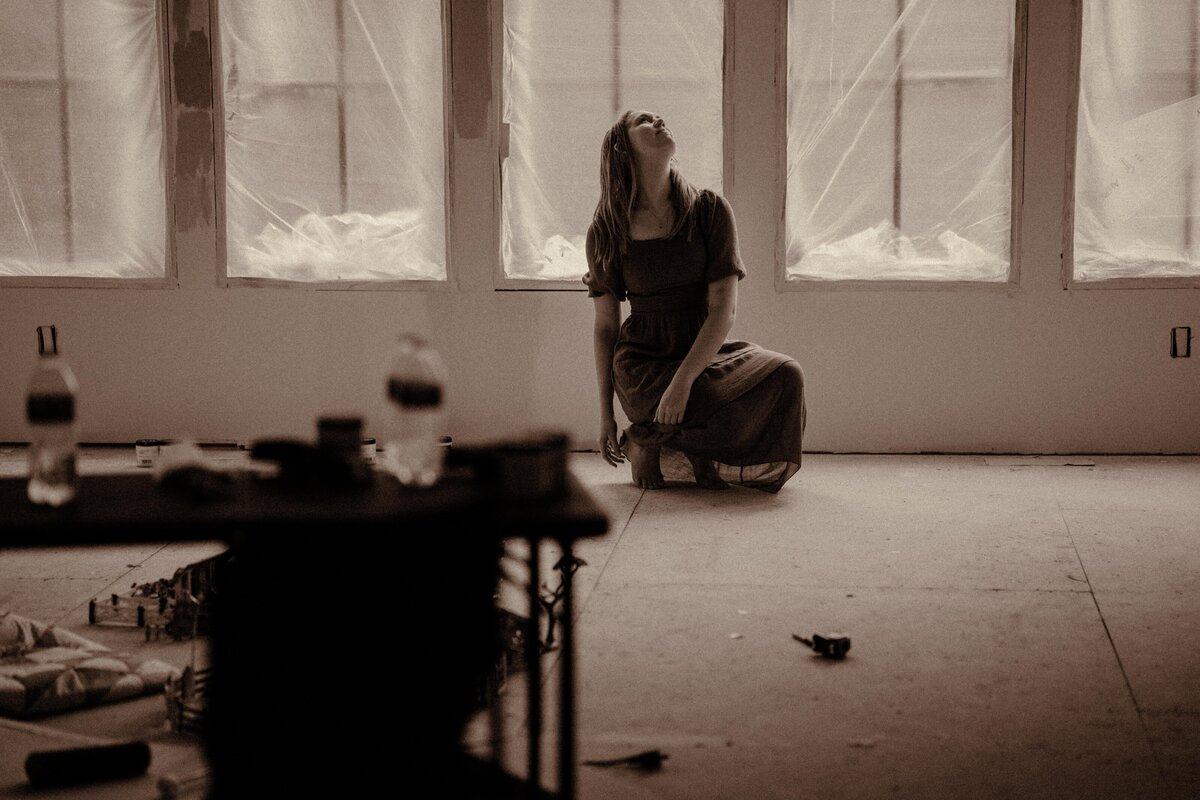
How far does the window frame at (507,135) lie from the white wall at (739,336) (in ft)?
0.13

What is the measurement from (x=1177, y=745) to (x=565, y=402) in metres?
3.72

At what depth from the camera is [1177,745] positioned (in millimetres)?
2004

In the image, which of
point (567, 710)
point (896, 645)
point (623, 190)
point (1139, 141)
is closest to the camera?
point (567, 710)

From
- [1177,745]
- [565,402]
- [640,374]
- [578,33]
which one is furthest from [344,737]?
[578,33]

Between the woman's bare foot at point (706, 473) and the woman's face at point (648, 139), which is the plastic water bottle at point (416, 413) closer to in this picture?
the woman's face at point (648, 139)

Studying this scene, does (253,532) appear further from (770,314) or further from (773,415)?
(770,314)

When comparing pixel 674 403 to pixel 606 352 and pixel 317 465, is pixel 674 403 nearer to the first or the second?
pixel 606 352

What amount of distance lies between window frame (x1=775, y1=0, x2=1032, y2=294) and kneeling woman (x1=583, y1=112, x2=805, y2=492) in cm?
106

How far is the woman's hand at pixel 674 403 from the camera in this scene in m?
4.16

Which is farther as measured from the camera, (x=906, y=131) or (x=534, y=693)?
(x=906, y=131)

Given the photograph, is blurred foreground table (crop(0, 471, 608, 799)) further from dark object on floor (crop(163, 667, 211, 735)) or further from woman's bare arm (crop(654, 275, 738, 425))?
woman's bare arm (crop(654, 275, 738, 425))

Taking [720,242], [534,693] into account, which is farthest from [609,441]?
[534,693]

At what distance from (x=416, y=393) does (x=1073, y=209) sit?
427cm

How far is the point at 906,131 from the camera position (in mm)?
5207
